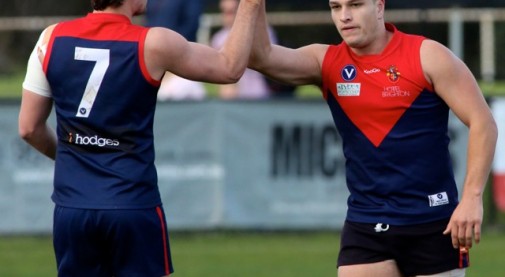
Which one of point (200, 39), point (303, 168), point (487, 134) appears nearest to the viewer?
point (487, 134)

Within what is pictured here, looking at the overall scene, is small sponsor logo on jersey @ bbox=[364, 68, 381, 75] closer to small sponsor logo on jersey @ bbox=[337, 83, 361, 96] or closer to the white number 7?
small sponsor logo on jersey @ bbox=[337, 83, 361, 96]

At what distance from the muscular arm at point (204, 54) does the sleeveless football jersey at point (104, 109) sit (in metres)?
0.06

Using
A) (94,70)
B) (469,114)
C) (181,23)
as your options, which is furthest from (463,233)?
(181,23)

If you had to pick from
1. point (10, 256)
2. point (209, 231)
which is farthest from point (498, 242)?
point (10, 256)

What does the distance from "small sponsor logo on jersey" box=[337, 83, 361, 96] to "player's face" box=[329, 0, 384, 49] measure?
0.66 feet

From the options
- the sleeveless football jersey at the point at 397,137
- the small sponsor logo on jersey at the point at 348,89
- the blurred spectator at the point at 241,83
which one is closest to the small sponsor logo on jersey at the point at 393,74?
the sleeveless football jersey at the point at 397,137

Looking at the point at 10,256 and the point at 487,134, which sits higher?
the point at 487,134

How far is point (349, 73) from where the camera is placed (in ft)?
20.6

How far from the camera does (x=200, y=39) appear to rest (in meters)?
19.0

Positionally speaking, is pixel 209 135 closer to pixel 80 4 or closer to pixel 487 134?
pixel 487 134

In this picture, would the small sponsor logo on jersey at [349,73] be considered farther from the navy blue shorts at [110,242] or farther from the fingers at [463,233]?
the navy blue shorts at [110,242]

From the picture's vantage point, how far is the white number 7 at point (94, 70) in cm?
551

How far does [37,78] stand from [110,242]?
0.81 metres

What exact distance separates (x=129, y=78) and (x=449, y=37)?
11.8 metres
